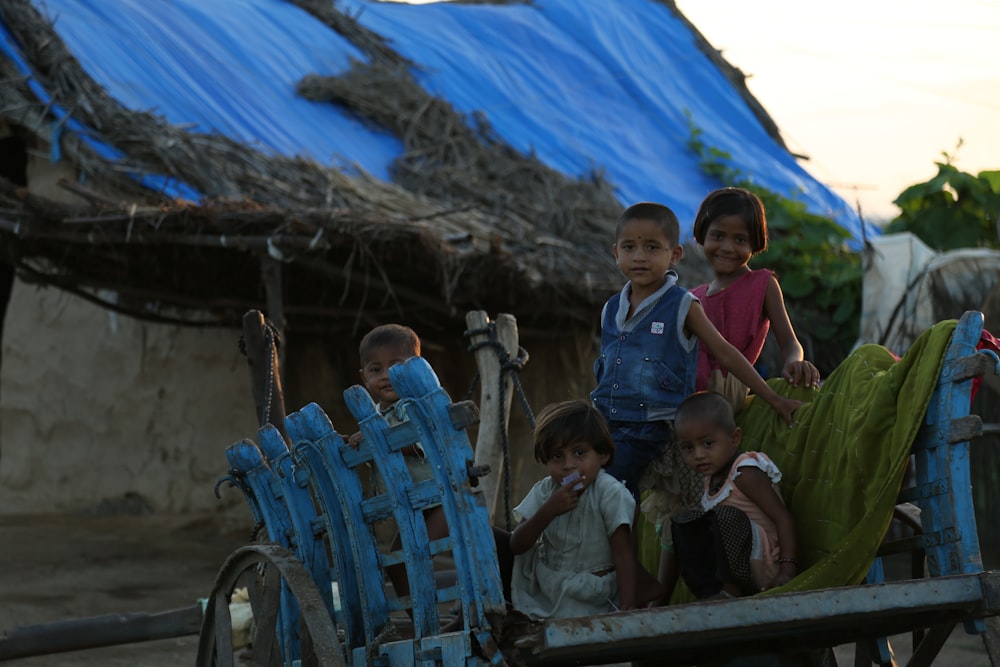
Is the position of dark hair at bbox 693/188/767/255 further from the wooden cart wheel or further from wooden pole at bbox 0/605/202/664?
wooden pole at bbox 0/605/202/664

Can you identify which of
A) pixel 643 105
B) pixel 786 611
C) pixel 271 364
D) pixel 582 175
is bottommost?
pixel 786 611

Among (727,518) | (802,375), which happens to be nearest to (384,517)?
(727,518)

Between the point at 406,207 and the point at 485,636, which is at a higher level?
the point at 406,207

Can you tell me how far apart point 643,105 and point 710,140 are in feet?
2.59

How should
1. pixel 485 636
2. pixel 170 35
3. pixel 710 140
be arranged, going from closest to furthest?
pixel 485 636, pixel 170 35, pixel 710 140

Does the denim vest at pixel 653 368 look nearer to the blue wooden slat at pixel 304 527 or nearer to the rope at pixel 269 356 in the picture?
the blue wooden slat at pixel 304 527

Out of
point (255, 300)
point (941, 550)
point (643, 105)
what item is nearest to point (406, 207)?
point (255, 300)

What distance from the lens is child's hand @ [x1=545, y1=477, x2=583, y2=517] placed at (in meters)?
3.59

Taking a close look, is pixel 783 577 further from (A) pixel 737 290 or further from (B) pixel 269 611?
(B) pixel 269 611

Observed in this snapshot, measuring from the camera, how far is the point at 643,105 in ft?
41.3

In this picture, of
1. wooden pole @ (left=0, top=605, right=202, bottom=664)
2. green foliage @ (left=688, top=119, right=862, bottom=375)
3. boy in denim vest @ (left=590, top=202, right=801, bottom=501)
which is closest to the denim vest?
boy in denim vest @ (left=590, top=202, right=801, bottom=501)

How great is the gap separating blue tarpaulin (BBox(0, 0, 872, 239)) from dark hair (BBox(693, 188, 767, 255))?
5.00 meters

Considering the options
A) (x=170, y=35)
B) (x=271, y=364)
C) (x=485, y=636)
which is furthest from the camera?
(x=170, y=35)

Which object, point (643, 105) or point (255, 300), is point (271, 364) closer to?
point (255, 300)
